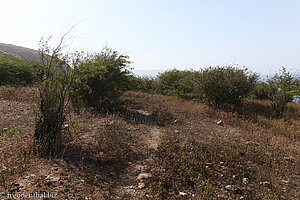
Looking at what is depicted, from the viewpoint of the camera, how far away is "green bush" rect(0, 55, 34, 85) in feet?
32.0

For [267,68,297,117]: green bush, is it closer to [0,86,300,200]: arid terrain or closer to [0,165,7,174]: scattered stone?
[0,86,300,200]: arid terrain

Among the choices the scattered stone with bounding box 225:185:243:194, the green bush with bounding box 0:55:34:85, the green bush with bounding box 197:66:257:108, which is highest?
the green bush with bounding box 197:66:257:108

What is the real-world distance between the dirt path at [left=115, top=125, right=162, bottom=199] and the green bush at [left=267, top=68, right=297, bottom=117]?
21.9 feet

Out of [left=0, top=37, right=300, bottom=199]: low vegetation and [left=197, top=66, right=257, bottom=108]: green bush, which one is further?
[left=197, top=66, right=257, bottom=108]: green bush

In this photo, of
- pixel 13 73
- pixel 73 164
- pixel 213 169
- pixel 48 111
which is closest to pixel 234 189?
pixel 213 169

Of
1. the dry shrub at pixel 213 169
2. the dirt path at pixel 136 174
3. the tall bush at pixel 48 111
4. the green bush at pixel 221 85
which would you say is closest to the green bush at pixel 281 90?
the green bush at pixel 221 85

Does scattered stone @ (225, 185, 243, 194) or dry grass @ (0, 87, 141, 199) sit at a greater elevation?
scattered stone @ (225, 185, 243, 194)

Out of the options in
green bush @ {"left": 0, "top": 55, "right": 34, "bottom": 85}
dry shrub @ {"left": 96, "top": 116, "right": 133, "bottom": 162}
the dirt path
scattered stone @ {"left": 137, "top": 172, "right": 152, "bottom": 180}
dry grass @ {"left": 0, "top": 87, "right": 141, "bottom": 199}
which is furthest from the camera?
green bush @ {"left": 0, "top": 55, "right": 34, "bottom": 85}

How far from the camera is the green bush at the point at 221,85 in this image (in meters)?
8.63

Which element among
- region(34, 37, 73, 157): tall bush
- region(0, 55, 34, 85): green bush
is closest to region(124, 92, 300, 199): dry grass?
region(34, 37, 73, 157): tall bush

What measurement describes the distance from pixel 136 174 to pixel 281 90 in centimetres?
836

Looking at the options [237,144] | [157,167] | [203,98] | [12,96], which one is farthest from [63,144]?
[203,98]

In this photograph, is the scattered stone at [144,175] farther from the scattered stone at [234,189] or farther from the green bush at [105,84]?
the green bush at [105,84]

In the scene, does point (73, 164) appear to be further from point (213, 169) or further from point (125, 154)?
point (213, 169)
